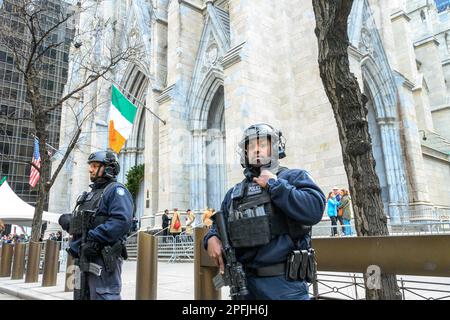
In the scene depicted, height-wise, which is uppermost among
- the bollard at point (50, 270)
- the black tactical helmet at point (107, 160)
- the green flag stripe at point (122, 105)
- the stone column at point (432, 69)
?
the stone column at point (432, 69)

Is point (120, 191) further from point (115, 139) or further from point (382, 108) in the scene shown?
point (382, 108)

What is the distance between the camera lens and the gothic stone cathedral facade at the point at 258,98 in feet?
41.2

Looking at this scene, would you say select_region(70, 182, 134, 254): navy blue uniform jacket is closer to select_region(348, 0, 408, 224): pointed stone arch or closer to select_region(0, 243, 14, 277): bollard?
select_region(0, 243, 14, 277): bollard

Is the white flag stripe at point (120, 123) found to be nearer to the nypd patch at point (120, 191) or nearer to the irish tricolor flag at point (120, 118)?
the irish tricolor flag at point (120, 118)

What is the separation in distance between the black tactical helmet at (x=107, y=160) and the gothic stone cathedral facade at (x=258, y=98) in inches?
341

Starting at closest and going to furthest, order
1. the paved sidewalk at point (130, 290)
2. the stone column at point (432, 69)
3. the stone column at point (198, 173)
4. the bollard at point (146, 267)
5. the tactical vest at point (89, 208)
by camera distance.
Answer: the tactical vest at point (89, 208)
the bollard at point (146, 267)
the paved sidewalk at point (130, 290)
the stone column at point (198, 173)
the stone column at point (432, 69)

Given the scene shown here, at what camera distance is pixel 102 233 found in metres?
3.11

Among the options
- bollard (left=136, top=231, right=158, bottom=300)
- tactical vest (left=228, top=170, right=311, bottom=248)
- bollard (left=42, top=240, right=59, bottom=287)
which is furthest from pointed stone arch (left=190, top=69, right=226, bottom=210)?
tactical vest (left=228, top=170, right=311, bottom=248)

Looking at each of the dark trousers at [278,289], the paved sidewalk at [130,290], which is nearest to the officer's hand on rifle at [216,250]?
the dark trousers at [278,289]

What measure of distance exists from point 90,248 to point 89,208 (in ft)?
1.63

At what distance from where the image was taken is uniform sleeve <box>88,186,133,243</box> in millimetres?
3117

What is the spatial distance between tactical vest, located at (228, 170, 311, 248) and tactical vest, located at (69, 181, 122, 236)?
5.74 feet

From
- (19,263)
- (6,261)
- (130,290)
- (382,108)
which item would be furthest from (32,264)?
(382,108)
